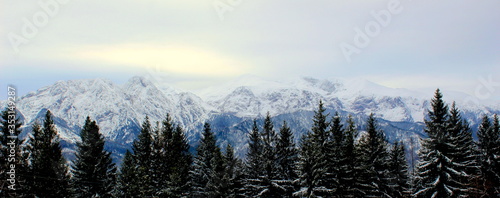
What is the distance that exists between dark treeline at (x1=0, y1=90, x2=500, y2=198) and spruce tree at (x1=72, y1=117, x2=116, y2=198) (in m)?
0.12

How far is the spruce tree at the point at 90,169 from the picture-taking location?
51.5 metres

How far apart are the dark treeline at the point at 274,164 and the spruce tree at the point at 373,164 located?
119 mm

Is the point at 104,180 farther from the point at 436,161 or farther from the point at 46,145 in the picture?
the point at 436,161

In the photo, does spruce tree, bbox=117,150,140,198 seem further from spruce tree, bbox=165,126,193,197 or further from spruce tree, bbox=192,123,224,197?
spruce tree, bbox=192,123,224,197

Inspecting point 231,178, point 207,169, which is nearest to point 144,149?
point 207,169

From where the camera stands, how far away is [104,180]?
52000mm

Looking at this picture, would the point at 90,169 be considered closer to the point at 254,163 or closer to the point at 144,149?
the point at 144,149

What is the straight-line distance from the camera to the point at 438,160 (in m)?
41.3

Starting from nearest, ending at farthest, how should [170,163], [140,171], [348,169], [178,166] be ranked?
[348,169]
[140,171]
[178,166]
[170,163]

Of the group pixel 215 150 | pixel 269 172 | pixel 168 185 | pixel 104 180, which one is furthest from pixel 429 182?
pixel 104 180

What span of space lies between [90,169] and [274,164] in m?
23.9

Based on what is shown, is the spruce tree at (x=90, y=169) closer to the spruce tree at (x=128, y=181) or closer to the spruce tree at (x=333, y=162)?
the spruce tree at (x=128, y=181)

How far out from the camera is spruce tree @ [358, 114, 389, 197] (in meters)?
47.1

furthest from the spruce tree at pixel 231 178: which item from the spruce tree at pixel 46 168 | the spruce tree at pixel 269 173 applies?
the spruce tree at pixel 46 168
